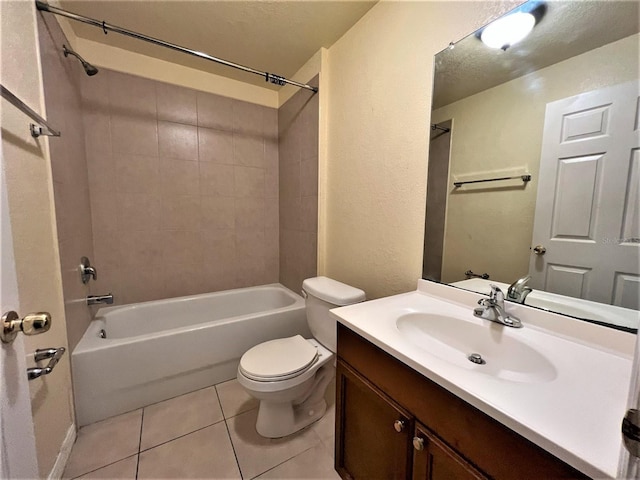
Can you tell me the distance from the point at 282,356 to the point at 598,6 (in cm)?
177

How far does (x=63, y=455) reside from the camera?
46.2 inches

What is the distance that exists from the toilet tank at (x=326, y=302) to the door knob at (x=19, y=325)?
1.07 m

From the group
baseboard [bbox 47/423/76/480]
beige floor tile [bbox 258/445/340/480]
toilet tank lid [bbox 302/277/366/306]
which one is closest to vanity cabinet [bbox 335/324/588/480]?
beige floor tile [bbox 258/445/340/480]

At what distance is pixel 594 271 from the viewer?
0.77 m

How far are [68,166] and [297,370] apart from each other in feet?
5.59

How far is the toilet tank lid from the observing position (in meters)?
1.38

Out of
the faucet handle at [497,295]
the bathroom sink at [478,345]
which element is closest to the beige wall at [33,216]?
the bathroom sink at [478,345]

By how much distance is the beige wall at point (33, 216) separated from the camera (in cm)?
89

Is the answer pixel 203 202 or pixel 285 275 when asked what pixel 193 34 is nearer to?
pixel 203 202

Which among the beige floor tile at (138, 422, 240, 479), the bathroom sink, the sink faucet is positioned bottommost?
the beige floor tile at (138, 422, 240, 479)

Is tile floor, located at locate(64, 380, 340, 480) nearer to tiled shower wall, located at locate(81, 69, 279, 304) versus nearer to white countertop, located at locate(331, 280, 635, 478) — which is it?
white countertop, located at locate(331, 280, 635, 478)

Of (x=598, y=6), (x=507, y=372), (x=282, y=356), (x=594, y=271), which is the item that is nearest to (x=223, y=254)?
(x=282, y=356)

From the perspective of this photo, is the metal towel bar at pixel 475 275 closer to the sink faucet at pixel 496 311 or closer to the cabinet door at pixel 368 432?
the sink faucet at pixel 496 311

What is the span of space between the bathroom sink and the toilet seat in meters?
0.63
